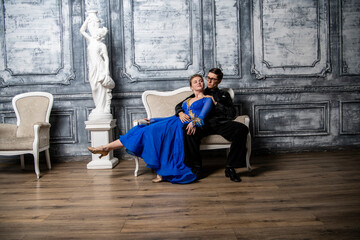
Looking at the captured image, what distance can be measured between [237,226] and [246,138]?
51.9 inches

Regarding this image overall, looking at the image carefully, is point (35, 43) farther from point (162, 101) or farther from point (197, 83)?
point (197, 83)

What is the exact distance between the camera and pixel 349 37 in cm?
416

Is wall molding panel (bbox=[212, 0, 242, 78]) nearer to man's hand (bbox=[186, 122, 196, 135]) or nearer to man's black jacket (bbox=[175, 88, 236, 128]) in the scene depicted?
man's black jacket (bbox=[175, 88, 236, 128])

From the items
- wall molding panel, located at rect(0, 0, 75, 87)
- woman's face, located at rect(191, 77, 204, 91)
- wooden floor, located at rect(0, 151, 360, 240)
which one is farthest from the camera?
wall molding panel, located at rect(0, 0, 75, 87)

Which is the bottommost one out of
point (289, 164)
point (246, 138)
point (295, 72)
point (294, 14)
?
point (289, 164)

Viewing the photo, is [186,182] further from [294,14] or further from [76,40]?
[294,14]

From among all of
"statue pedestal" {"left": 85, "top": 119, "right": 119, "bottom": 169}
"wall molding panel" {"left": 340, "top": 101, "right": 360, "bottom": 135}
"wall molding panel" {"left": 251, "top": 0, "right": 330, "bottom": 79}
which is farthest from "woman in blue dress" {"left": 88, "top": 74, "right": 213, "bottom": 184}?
"wall molding panel" {"left": 340, "top": 101, "right": 360, "bottom": 135}

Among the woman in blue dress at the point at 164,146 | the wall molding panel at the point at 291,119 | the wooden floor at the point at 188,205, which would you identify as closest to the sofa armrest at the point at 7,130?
the wooden floor at the point at 188,205

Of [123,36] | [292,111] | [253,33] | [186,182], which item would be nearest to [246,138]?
[186,182]

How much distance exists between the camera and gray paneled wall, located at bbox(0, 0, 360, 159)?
400cm

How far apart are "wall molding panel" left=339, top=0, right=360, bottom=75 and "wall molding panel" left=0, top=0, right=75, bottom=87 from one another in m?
4.09

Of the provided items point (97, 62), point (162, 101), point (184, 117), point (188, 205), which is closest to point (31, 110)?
point (97, 62)

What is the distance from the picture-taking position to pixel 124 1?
13.1 ft

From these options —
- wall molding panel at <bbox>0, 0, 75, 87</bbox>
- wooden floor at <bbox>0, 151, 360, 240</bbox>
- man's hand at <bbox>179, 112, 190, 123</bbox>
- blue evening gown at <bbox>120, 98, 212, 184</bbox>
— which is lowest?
wooden floor at <bbox>0, 151, 360, 240</bbox>
